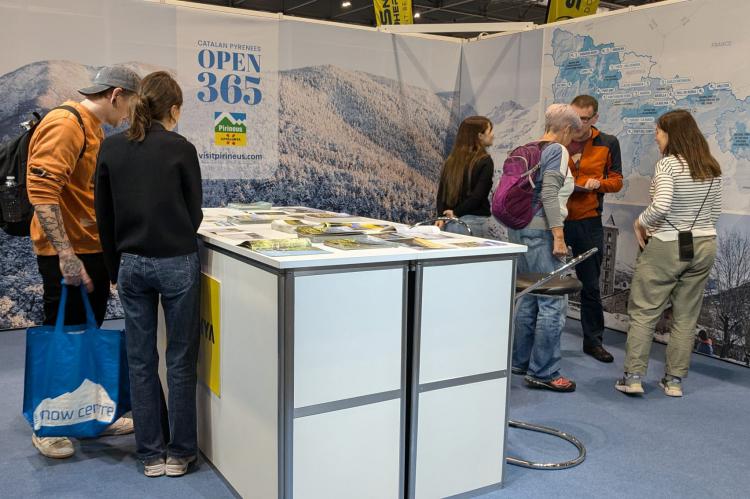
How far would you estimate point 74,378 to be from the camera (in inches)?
101

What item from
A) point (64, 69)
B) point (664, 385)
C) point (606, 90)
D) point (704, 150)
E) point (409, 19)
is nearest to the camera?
point (704, 150)

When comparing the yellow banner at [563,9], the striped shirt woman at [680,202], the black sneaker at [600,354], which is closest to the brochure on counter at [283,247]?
the striped shirt woman at [680,202]

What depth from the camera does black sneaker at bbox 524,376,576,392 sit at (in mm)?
3588

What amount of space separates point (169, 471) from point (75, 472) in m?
0.38

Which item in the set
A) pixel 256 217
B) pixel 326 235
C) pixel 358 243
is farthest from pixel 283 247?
pixel 256 217

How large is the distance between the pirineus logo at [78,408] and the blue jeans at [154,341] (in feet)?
0.65

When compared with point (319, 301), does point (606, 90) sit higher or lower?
higher

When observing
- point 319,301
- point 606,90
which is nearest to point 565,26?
point 606,90

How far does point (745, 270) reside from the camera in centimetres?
405

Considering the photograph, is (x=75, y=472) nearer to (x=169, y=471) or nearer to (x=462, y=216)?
(x=169, y=471)

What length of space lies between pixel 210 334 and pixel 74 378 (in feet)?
1.83

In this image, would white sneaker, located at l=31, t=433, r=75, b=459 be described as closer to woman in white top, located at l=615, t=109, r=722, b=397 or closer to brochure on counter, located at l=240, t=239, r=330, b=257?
brochure on counter, located at l=240, t=239, r=330, b=257

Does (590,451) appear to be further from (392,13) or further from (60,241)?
(392,13)

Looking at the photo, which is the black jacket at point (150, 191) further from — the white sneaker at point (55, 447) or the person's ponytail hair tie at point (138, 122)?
the white sneaker at point (55, 447)
